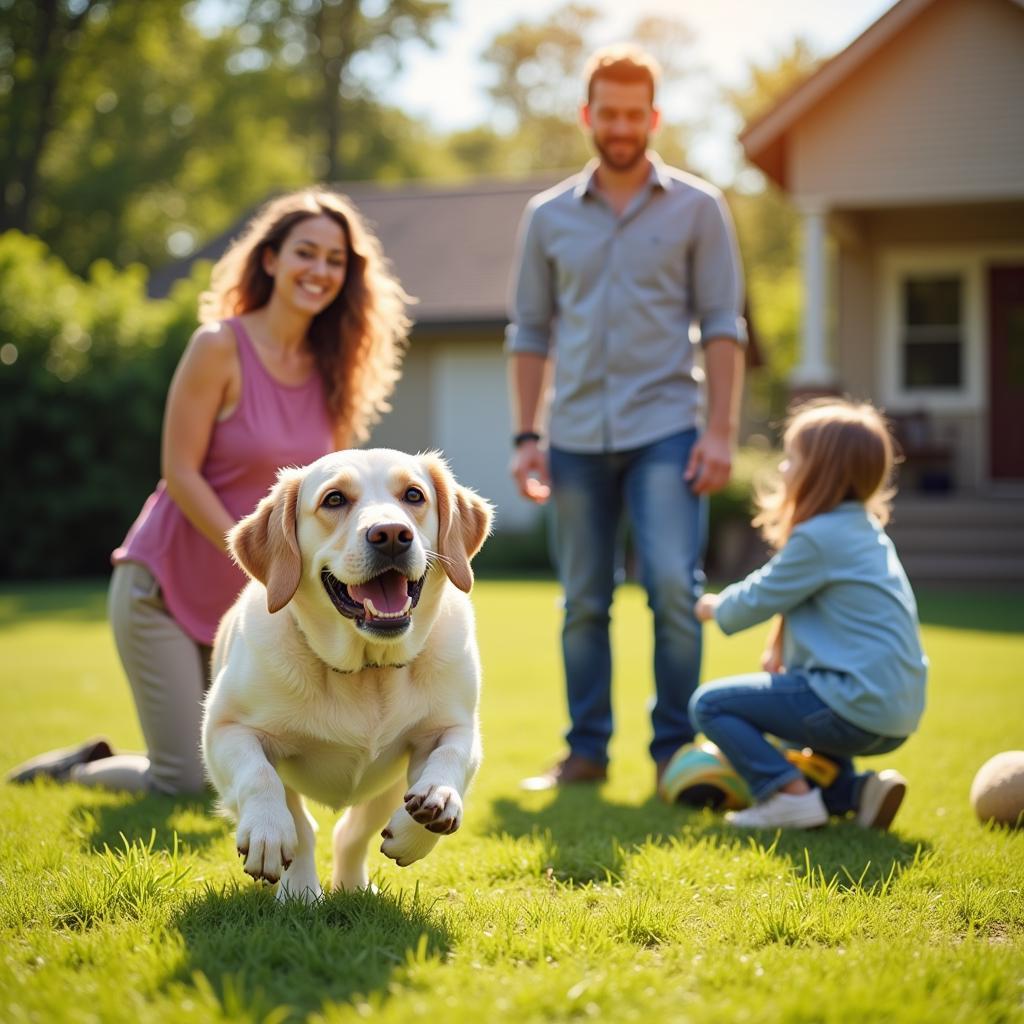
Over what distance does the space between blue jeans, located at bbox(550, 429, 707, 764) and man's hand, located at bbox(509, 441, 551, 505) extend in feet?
0.18

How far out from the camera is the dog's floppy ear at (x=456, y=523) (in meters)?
3.63

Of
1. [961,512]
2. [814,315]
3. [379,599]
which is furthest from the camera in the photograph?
[814,315]

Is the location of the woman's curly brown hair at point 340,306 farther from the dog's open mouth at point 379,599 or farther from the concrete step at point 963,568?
the concrete step at point 963,568

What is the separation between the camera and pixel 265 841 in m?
3.02

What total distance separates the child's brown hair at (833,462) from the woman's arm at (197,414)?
2.21 metres

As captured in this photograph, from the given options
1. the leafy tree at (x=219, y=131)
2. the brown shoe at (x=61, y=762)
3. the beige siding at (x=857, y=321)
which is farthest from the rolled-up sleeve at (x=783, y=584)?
the leafy tree at (x=219, y=131)

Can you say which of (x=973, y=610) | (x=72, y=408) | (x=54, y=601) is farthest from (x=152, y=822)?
(x=72, y=408)

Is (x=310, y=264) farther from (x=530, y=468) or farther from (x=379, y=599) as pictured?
(x=379, y=599)

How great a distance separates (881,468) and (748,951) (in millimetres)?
2251

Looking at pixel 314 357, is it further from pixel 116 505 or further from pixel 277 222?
pixel 116 505

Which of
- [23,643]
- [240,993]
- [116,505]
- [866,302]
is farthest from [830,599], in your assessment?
[116,505]

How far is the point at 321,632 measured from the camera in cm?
352

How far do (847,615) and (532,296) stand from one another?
7.53 ft

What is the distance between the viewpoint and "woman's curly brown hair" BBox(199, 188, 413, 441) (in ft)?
17.6
